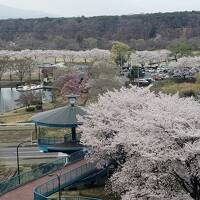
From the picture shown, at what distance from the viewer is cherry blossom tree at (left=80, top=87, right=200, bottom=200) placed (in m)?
19.0

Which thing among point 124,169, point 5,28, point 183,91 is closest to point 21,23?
point 5,28

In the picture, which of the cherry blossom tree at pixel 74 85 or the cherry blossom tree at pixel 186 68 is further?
the cherry blossom tree at pixel 186 68

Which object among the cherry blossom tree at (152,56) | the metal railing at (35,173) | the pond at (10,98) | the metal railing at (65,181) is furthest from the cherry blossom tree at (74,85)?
the cherry blossom tree at (152,56)

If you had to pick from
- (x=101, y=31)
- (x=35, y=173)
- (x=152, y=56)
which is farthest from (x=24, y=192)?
(x=101, y=31)

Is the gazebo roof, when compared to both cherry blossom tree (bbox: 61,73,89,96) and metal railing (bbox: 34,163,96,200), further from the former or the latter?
cherry blossom tree (bbox: 61,73,89,96)

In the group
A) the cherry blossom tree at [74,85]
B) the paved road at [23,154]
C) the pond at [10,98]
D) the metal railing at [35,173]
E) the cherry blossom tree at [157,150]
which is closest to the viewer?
the cherry blossom tree at [157,150]

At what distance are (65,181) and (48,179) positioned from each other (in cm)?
98

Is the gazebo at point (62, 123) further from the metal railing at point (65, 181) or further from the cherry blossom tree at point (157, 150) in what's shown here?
the cherry blossom tree at point (157, 150)

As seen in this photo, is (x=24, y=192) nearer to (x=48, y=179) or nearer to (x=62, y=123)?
(x=48, y=179)

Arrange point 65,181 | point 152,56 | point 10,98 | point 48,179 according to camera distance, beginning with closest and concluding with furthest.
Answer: point 65,181 < point 48,179 < point 10,98 < point 152,56

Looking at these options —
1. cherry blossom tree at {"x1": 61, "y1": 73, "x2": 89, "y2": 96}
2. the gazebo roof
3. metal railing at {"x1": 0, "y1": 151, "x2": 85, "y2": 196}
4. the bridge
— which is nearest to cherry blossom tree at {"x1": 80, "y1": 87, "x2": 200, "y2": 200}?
the bridge

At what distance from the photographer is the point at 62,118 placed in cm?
3006

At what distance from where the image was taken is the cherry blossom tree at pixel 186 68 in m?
69.6

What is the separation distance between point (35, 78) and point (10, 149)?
5335 cm
